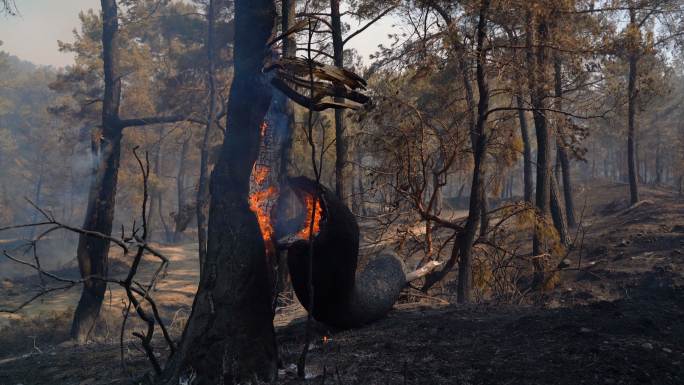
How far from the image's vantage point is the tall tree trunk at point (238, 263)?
12.1ft

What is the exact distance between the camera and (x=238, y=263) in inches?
152

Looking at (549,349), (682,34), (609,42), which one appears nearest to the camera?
(549,349)

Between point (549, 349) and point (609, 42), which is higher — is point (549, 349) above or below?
below

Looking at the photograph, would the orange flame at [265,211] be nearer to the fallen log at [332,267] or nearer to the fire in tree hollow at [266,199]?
the fire in tree hollow at [266,199]

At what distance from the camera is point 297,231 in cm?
433

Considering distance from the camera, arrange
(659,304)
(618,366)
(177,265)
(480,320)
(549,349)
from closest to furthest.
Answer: (618,366)
(549,349)
(659,304)
(480,320)
(177,265)

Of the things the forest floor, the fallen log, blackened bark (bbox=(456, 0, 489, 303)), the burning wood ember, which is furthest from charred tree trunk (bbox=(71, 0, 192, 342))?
the fallen log

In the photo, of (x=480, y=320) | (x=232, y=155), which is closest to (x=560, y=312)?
(x=480, y=320)

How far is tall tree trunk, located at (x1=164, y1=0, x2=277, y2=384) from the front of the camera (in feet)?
12.1

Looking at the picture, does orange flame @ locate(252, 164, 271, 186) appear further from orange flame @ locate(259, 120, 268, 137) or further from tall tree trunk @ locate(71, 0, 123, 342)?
tall tree trunk @ locate(71, 0, 123, 342)

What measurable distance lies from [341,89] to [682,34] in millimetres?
20885

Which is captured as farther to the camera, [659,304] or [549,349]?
[659,304]

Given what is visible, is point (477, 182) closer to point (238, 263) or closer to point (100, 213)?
point (238, 263)

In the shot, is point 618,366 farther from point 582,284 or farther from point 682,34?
point 682,34
